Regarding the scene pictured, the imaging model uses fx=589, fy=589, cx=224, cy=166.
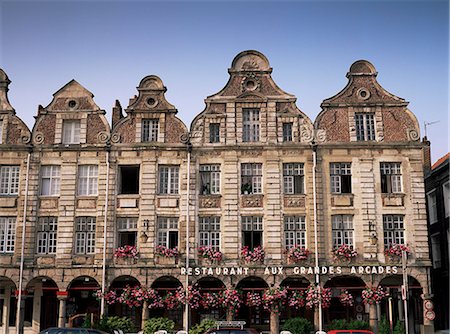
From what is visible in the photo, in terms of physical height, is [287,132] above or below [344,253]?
above

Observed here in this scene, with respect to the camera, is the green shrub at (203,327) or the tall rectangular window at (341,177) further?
the tall rectangular window at (341,177)

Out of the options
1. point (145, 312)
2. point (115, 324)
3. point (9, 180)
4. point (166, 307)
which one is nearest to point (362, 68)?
point (166, 307)

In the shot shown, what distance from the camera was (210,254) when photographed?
31094mm

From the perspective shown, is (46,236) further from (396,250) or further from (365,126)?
(396,250)

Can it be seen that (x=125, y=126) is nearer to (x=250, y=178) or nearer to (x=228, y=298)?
(x=250, y=178)

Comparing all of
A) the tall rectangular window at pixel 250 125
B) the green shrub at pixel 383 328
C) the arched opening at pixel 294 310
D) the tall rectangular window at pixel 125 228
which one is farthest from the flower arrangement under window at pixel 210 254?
the green shrub at pixel 383 328

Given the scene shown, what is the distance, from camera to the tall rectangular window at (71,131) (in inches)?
1324

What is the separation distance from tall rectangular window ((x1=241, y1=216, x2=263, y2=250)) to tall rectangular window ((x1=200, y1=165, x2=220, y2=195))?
2298mm

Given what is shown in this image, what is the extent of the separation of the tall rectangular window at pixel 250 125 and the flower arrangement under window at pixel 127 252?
854cm

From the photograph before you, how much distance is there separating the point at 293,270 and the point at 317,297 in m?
1.86

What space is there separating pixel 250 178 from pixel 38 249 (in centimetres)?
1224

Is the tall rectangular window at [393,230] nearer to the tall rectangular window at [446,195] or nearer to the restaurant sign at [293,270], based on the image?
the restaurant sign at [293,270]

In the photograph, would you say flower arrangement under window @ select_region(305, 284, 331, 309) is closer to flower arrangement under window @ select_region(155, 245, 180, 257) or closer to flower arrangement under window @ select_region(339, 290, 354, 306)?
flower arrangement under window @ select_region(339, 290, 354, 306)

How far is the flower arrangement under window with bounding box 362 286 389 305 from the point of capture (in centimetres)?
3000
